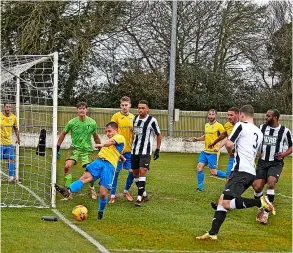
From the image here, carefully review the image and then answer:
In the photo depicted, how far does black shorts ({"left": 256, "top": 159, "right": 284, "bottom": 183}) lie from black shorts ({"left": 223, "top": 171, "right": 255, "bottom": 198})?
2073 millimetres

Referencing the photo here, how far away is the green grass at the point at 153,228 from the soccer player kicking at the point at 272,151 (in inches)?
27.0

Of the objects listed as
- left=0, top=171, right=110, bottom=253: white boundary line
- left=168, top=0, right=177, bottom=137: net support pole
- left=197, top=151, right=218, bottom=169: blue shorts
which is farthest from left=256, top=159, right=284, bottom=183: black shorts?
left=168, top=0, right=177, bottom=137: net support pole

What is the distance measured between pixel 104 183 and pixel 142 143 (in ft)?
8.31

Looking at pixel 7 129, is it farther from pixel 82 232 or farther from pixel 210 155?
→ pixel 82 232

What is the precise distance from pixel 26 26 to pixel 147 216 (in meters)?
26.4

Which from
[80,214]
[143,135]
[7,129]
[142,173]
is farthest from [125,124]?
[7,129]

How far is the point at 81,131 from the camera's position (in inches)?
520

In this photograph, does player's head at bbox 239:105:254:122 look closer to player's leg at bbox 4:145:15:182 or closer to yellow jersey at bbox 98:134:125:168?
yellow jersey at bbox 98:134:125:168

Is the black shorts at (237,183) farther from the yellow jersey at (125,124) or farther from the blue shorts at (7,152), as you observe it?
the blue shorts at (7,152)

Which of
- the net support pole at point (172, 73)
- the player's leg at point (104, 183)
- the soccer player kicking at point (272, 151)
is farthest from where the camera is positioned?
the net support pole at point (172, 73)

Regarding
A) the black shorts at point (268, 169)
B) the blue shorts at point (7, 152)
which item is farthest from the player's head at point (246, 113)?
the blue shorts at point (7, 152)

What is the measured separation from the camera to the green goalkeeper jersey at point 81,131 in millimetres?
13188

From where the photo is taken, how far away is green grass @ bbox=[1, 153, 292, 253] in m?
8.61

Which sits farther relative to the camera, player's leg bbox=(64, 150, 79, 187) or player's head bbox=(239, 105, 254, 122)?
player's leg bbox=(64, 150, 79, 187)
